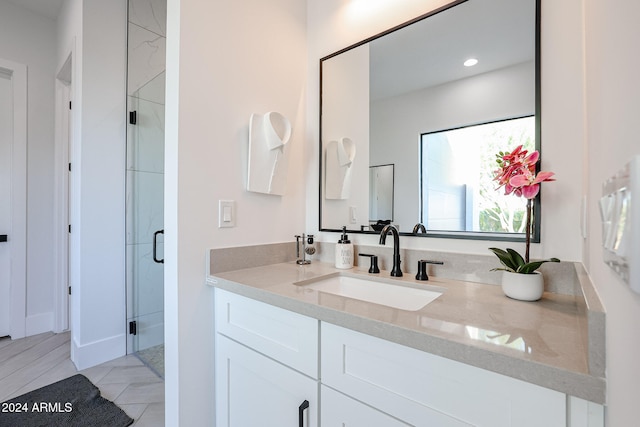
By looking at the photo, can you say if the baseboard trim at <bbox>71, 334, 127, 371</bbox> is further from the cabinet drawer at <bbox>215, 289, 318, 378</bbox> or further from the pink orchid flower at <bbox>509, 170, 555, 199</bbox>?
the pink orchid flower at <bbox>509, 170, 555, 199</bbox>

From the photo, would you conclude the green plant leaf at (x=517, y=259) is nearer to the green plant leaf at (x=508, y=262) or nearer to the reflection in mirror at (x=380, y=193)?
the green plant leaf at (x=508, y=262)

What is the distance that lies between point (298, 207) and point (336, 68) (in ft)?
2.68

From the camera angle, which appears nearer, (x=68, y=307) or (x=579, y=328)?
(x=579, y=328)

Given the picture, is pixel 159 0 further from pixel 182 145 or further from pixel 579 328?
pixel 579 328

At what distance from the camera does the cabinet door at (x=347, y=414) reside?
0.77m

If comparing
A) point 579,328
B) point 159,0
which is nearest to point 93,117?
point 159,0

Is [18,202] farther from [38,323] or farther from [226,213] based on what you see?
[226,213]

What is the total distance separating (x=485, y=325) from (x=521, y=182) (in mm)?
506

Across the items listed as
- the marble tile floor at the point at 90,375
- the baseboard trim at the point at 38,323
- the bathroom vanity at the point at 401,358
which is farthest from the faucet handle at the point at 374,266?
the baseboard trim at the point at 38,323

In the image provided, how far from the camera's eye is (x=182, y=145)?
4.02ft

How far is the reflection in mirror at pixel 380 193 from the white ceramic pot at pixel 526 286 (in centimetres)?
58

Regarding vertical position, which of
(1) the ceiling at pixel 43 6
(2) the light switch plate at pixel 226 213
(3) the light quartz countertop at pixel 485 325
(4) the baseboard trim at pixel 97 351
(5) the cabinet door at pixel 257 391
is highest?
(1) the ceiling at pixel 43 6

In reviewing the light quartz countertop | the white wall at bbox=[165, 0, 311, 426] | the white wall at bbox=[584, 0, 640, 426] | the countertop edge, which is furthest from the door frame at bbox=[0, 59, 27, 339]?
the white wall at bbox=[584, 0, 640, 426]

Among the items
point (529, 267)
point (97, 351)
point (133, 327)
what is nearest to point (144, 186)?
point (133, 327)
